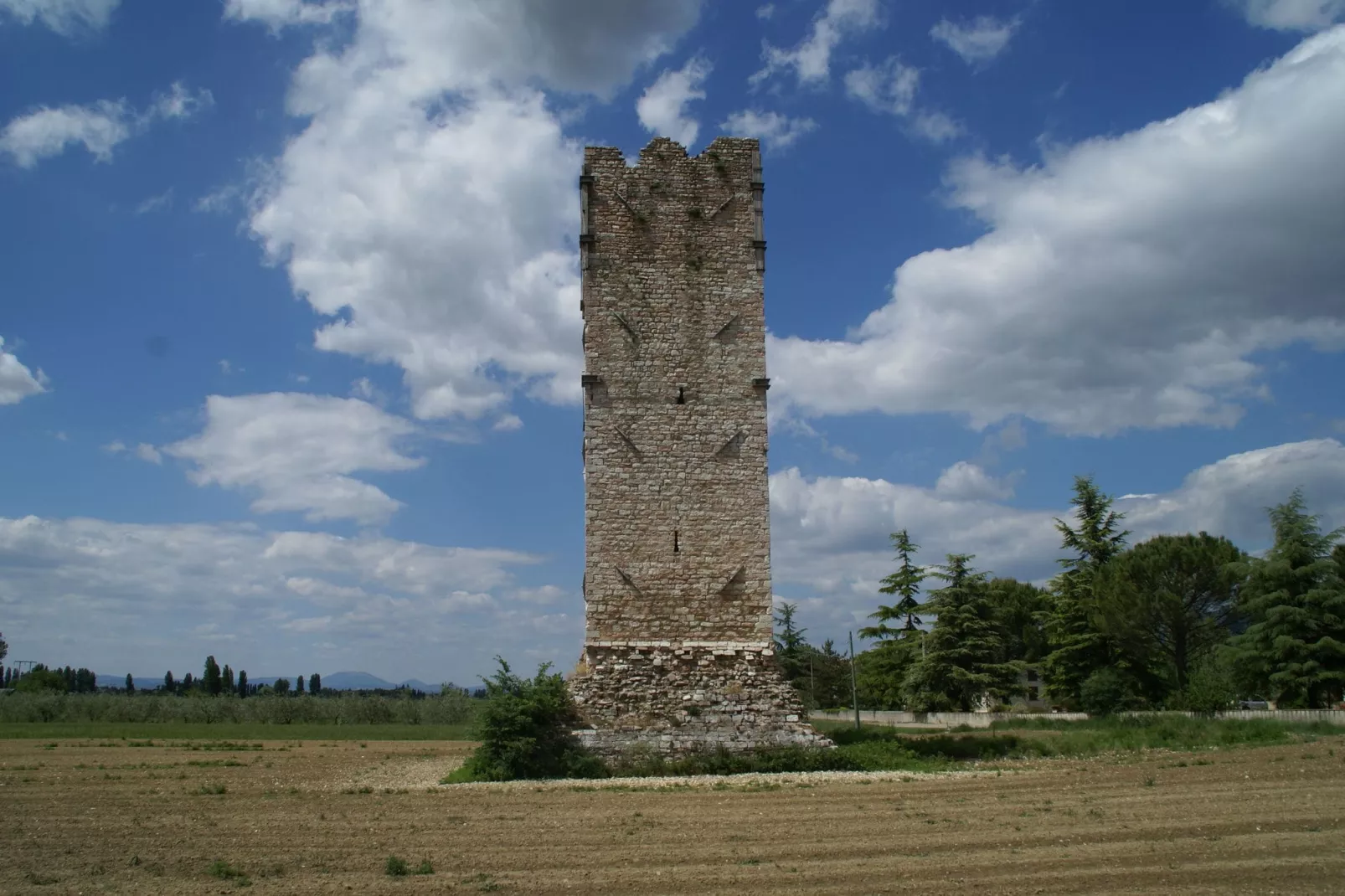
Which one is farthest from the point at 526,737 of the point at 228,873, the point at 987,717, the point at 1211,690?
the point at 987,717

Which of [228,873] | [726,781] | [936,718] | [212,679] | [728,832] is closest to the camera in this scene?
[228,873]

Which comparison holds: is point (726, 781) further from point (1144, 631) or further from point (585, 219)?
point (1144, 631)

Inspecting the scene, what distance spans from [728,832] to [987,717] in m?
25.1

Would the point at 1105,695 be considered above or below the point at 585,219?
below

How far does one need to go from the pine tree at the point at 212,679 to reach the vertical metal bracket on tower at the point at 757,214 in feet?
252

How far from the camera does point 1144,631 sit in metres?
31.5

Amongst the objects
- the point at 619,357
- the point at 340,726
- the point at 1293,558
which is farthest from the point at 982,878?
the point at 340,726

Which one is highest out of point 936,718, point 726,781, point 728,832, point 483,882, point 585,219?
point 585,219

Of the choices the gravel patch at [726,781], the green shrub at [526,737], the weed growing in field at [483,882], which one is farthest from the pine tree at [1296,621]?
the weed growing in field at [483,882]

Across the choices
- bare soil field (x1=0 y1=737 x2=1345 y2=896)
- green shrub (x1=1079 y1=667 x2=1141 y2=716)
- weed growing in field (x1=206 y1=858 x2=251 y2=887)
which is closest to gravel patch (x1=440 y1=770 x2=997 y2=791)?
bare soil field (x1=0 y1=737 x2=1345 y2=896)

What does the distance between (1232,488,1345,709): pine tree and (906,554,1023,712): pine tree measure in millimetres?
11424

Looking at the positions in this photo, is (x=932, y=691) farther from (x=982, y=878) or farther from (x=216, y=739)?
(x=982, y=878)

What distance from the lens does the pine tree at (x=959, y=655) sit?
120 feet

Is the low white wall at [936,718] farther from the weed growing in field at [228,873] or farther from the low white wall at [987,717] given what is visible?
the weed growing in field at [228,873]
